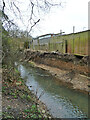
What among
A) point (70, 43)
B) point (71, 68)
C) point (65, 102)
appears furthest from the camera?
point (70, 43)

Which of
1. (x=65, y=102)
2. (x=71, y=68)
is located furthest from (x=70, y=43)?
(x=65, y=102)

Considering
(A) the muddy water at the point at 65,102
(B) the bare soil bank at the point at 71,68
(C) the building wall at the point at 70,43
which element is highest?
(C) the building wall at the point at 70,43

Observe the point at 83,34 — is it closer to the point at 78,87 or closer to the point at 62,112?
the point at 78,87

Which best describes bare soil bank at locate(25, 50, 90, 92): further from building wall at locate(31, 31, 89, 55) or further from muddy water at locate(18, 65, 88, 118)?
muddy water at locate(18, 65, 88, 118)

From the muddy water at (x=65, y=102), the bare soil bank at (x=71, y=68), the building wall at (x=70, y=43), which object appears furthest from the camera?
the building wall at (x=70, y=43)

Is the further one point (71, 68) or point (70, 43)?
point (70, 43)

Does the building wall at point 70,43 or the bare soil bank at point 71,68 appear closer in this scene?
the bare soil bank at point 71,68

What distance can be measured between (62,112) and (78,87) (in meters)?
3.64

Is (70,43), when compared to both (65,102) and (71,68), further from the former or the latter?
(65,102)

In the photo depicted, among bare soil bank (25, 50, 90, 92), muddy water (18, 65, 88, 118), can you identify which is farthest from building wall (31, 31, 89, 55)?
muddy water (18, 65, 88, 118)

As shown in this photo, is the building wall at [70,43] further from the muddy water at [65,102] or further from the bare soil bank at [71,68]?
the muddy water at [65,102]

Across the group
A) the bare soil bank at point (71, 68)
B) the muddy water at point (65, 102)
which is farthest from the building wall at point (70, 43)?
the muddy water at point (65, 102)

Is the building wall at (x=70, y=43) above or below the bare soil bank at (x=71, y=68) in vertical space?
above

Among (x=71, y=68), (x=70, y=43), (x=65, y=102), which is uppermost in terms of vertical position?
(x=70, y=43)
